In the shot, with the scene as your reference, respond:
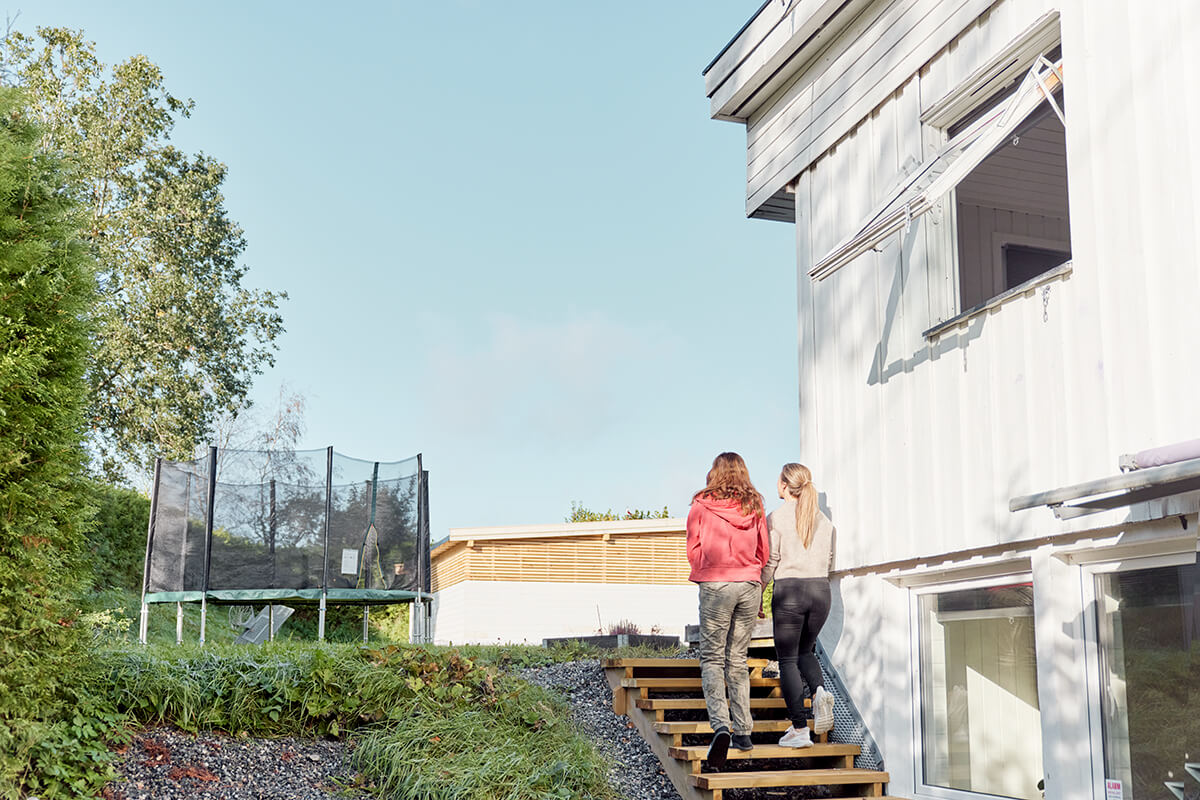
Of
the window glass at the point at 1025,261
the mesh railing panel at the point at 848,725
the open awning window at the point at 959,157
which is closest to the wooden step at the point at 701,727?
the mesh railing panel at the point at 848,725

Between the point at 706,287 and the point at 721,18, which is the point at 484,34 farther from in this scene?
the point at 706,287

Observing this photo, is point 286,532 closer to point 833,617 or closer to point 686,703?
point 686,703

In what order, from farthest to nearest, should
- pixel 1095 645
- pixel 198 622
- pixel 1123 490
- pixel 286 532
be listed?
pixel 198 622 → pixel 286 532 → pixel 1095 645 → pixel 1123 490

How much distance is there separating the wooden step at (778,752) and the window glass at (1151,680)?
2097 mm

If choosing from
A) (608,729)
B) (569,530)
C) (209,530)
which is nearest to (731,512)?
(608,729)

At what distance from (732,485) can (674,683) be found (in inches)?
70.1

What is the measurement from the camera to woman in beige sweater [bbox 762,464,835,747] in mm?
6789

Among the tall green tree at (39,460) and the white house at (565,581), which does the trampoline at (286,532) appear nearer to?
the tall green tree at (39,460)

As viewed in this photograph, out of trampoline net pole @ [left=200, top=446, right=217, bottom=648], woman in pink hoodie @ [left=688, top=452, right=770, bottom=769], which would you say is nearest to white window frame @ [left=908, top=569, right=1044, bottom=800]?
woman in pink hoodie @ [left=688, top=452, right=770, bottom=769]

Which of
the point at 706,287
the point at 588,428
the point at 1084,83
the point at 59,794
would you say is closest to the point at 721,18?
the point at 706,287

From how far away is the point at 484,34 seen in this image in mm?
35812

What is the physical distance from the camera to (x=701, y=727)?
6.76 meters

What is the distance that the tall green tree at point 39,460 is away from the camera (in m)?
4.97

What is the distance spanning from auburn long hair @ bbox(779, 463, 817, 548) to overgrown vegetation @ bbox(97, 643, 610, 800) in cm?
203
